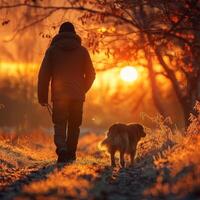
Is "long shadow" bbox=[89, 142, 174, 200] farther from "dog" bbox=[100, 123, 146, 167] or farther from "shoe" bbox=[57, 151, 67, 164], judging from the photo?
"dog" bbox=[100, 123, 146, 167]

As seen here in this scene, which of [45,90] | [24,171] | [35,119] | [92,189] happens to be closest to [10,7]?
[45,90]

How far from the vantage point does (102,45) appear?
19.3 meters

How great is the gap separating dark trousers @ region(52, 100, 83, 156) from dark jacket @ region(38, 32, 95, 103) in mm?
156

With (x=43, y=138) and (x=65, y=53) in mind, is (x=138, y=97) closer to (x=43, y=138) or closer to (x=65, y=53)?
(x=43, y=138)

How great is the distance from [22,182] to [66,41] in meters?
3.71

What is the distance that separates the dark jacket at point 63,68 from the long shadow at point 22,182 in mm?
1524

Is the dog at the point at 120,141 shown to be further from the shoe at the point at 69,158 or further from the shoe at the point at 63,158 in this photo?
the shoe at the point at 63,158

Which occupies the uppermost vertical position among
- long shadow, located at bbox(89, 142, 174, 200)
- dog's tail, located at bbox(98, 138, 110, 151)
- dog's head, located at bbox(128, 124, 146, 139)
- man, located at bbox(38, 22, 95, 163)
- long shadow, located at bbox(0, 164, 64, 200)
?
man, located at bbox(38, 22, 95, 163)

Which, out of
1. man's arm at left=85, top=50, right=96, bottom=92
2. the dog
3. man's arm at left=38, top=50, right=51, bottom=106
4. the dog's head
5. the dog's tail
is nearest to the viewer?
man's arm at left=38, top=50, right=51, bottom=106

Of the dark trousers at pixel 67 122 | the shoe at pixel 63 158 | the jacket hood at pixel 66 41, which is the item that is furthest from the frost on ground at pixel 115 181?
the jacket hood at pixel 66 41

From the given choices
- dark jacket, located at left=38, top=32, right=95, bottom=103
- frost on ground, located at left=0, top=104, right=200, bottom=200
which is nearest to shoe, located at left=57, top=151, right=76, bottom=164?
frost on ground, located at left=0, top=104, right=200, bottom=200

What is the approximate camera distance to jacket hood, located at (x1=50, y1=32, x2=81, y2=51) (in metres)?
13.9

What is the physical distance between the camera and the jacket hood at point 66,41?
45.6ft

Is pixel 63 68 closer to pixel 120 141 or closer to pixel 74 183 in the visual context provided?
pixel 120 141
